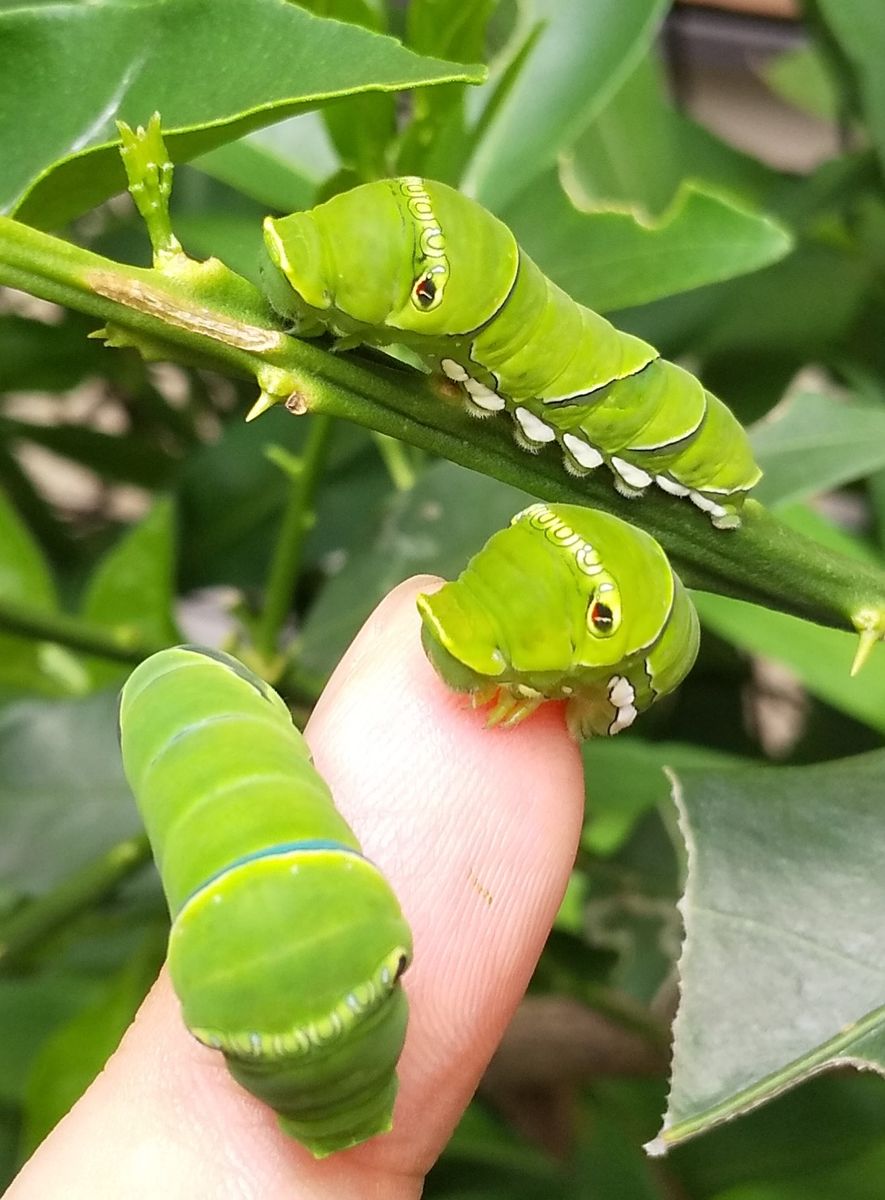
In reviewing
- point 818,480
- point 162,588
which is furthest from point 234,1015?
point 162,588

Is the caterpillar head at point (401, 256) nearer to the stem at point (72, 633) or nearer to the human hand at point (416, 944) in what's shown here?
the human hand at point (416, 944)

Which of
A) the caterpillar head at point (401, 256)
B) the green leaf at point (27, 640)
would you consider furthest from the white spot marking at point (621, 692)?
the green leaf at point (27, 640)

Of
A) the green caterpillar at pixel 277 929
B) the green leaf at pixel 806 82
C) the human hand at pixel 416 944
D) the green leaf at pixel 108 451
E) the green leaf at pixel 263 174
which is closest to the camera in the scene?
the green caterpillar at pixel 277 929

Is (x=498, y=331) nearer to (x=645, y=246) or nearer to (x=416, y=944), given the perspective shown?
(x=645, y=246)

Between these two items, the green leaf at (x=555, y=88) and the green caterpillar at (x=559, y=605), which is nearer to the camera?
the green caterpillar at (x=559, y=605)

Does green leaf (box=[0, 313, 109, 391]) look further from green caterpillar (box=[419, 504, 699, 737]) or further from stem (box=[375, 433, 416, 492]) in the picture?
green caterpillar (box=[419, 504, 699, 737])

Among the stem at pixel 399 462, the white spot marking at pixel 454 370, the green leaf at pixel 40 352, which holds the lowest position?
the green leaf at pixel 40 352

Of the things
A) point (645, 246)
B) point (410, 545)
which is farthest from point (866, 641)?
point (410, 545)
